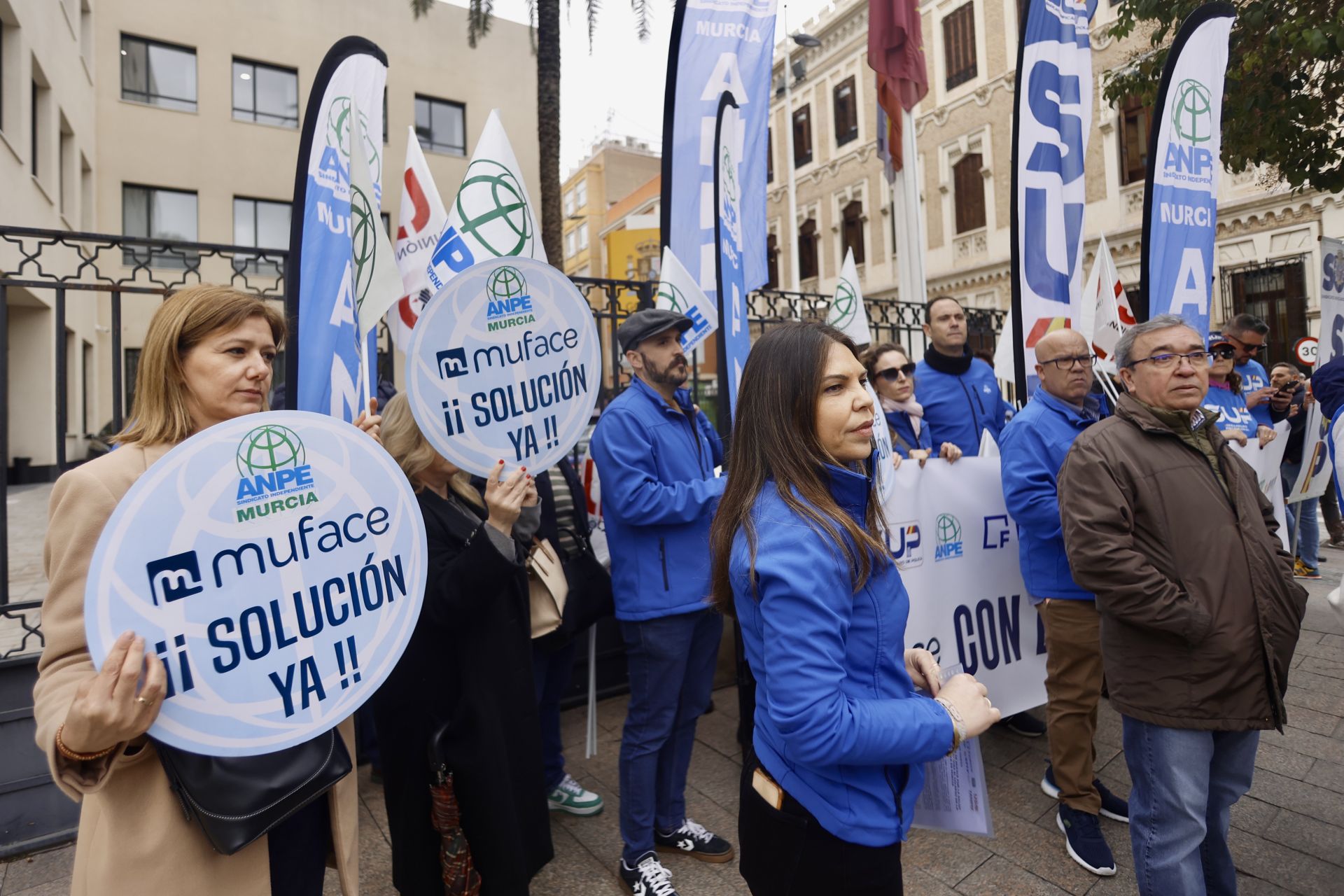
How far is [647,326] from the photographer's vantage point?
3121mm

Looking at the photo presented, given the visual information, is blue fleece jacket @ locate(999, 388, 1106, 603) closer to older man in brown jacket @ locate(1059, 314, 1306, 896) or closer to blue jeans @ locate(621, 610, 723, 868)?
older man in brown jacket @ locate(1059, 314, 1306, 896)

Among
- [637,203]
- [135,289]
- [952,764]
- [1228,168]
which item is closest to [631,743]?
[952,764]

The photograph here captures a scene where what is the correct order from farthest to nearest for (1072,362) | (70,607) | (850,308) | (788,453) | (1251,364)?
(1251,364) < (850,308) < (1072,362) < (788,453) < (70,607)

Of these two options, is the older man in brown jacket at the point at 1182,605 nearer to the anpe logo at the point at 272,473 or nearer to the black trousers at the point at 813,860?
the black trousers at the point at 813,860

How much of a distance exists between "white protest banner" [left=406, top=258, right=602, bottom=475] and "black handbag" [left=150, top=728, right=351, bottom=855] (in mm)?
905

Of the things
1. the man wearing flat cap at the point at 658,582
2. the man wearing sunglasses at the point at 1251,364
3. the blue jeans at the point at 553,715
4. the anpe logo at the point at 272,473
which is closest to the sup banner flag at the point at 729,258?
the man wearing flat cap at the point at 658,582

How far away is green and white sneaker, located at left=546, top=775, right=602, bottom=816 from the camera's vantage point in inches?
135

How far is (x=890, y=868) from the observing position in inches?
63.4

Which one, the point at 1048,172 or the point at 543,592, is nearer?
the point at 543,592

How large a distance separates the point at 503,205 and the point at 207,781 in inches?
99.2

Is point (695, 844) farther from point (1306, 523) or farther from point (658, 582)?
point (1306, 523)

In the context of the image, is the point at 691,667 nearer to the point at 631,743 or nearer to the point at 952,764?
the point at 631,743

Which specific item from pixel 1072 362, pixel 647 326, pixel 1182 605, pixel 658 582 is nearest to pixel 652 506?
pixel 658 582

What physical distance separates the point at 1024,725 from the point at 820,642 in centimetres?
337
